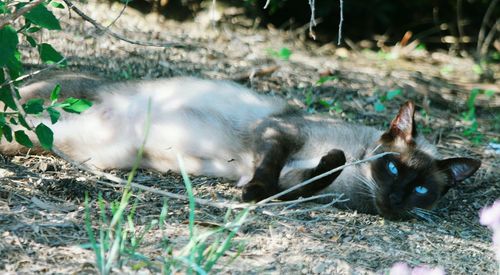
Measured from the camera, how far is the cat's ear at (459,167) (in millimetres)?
4066

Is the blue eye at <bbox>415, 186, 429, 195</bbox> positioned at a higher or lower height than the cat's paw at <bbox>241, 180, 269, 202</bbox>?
lower

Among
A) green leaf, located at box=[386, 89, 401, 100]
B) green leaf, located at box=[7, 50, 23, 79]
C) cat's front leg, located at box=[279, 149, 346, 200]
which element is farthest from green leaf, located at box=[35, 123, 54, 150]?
green leaf, located at box=[386, 89, 401, 100]

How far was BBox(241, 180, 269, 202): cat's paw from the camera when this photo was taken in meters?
3.61

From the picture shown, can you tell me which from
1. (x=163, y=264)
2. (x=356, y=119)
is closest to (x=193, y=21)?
(x=356, y=119)

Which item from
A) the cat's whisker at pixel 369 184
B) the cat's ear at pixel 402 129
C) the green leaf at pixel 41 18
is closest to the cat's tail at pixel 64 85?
the green leaf at pixel 41 18

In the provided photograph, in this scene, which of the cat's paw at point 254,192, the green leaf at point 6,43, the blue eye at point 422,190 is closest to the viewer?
the green leaf at point 6,43

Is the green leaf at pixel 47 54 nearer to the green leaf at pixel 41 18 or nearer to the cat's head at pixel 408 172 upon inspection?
the green leaf at pixel 41 18

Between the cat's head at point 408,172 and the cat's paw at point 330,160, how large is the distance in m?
0.34

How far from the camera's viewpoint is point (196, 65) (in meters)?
5.88

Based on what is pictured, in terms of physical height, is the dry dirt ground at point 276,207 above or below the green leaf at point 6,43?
below

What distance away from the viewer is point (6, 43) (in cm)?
282

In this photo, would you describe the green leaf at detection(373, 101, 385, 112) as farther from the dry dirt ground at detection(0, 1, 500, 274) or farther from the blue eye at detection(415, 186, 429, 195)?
the blue eye at detection(415, 186, 429, 195)

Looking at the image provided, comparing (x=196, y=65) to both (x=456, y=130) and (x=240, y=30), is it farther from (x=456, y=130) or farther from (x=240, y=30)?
(x=456, y=130)

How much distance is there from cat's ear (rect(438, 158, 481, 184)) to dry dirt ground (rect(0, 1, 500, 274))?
262mm
